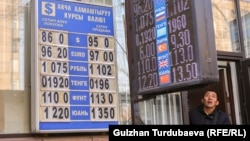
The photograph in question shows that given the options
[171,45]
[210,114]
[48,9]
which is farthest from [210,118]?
[48,9]

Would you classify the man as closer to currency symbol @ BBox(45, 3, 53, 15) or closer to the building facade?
the building facade

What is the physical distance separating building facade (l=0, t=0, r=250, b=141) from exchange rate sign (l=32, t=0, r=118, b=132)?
19cm

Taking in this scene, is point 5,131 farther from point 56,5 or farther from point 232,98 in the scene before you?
point 232,98

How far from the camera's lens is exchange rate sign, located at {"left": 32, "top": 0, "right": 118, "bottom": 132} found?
6.47m

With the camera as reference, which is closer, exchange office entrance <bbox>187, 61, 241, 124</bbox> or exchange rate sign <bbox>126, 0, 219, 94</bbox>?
exchange rate sign <bbox>126, 0, 219, 94</bbox>

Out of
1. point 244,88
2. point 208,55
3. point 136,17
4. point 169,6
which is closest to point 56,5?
point 136,17

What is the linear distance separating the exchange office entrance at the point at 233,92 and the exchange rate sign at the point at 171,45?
2.21 metres

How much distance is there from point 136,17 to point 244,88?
297 cm

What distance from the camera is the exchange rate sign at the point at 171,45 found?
470 cm

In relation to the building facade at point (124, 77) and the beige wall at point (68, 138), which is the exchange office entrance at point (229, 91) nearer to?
the building facade at point (124, 77)

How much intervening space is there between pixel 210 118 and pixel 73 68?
2360mm

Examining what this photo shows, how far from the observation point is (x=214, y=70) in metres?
4.66

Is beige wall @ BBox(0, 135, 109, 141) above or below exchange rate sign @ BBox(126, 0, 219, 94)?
below

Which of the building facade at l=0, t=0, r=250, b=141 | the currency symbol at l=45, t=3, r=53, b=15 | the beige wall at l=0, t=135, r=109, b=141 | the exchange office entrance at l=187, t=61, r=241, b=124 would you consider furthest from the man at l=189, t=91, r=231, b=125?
the currency symbol at l=45, t=3, r=53, b=15
